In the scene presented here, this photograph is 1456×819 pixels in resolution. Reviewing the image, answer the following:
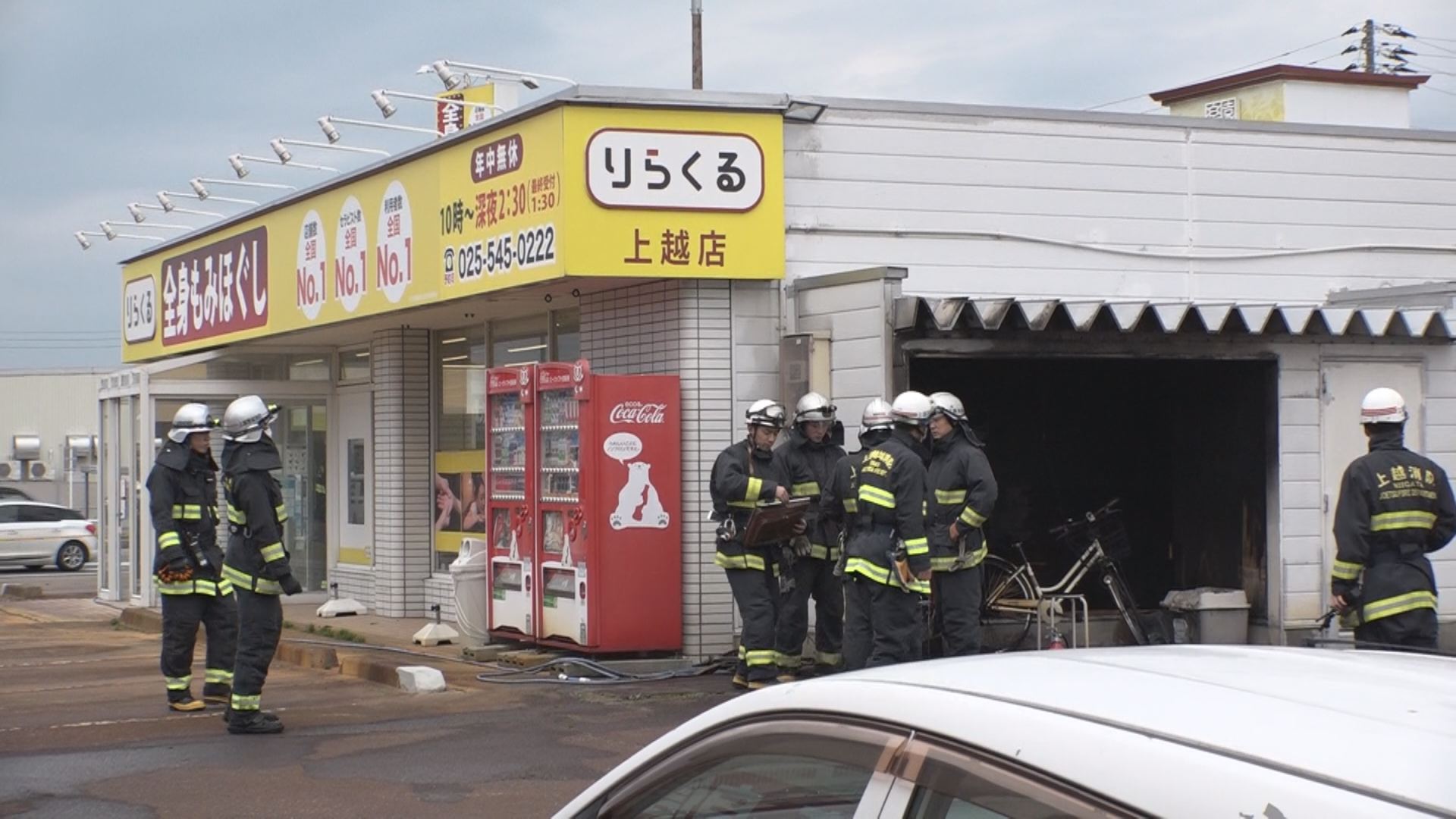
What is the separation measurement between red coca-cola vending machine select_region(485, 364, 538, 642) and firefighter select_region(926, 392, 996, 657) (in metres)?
3.70

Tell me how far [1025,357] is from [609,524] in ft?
11.5

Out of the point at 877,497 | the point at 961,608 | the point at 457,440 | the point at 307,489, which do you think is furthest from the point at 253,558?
the point at 307,489

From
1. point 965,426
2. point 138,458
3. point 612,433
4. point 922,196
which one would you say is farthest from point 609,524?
point 138,458

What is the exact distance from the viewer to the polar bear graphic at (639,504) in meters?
13.3

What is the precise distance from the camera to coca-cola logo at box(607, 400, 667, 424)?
43.4 ft

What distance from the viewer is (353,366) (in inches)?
795

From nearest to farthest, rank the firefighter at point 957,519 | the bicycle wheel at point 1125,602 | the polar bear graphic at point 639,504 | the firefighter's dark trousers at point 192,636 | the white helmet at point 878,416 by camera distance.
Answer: the firefighter at point 957,519
the white helmet at point 878,416
the firefighter's dark trousers at point 192,636
the polar bear graphic at point 639,504
the bicycle wheel at point 1125,602

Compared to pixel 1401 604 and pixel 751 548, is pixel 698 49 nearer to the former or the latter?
pixel 751 548

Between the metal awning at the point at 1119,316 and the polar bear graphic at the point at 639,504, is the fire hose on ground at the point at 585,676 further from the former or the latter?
the metal awning at the point at 1119,316

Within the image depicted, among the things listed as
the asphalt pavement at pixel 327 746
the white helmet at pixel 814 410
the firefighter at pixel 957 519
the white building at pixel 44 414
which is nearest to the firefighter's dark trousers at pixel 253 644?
the asphalt pavement at pixel 327 746

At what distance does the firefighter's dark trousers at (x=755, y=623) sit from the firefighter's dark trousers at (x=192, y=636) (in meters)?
3.57

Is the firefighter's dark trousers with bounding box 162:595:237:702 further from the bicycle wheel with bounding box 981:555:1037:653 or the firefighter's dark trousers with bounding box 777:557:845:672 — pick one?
the bicycle wheel with bounding box 981:555:1037:653

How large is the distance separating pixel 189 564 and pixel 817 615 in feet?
15.0

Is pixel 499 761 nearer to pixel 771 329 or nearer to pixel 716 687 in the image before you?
pixel 716 687
